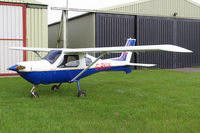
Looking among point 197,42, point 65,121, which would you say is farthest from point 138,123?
point 197,42

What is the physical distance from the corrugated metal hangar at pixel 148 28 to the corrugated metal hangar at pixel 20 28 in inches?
198

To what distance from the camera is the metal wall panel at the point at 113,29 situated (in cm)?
2033

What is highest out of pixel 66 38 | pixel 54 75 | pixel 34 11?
pixel 34 11

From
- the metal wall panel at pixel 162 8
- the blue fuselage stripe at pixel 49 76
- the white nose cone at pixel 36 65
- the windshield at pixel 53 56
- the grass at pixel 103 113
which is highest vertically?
the metal wall panel at pixel 162 8

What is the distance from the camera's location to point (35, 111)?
6516mm

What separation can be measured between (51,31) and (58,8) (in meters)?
11.7

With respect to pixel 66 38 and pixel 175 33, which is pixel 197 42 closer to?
pixel 175 33

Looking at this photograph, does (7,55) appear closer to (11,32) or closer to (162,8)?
(11,32)

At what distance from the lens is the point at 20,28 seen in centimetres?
1642

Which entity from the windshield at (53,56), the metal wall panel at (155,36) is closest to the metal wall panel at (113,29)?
the metal wall panel at (155,36)

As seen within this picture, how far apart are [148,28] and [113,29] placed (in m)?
3.91

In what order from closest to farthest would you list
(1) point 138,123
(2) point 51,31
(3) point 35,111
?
(1) point 138,123
(3) point 35,111
(2) point 51,31

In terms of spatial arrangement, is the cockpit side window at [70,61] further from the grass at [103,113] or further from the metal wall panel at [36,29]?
the metal wall panel at [36,29]

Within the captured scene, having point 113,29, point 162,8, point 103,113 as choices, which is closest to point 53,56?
point 103,113
